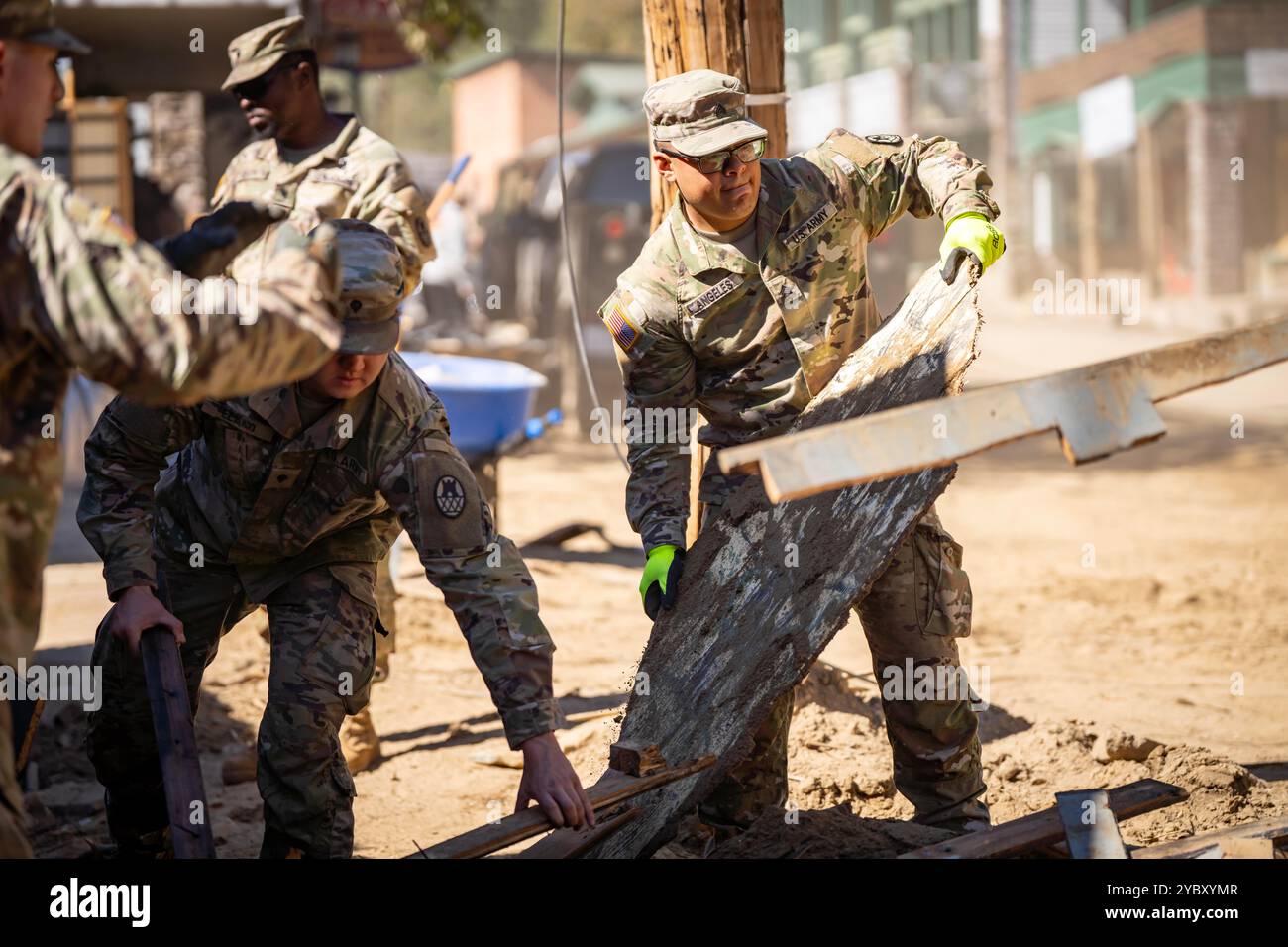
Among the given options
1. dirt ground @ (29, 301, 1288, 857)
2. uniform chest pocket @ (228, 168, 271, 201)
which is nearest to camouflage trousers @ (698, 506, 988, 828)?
dirt ground @ (29, 301, 1288, 857)

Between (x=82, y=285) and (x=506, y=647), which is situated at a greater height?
(x=82, y=285)

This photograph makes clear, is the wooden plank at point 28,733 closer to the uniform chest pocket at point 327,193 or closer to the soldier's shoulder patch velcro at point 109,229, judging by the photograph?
the soldier's shoulder patch velcro at point 109,229

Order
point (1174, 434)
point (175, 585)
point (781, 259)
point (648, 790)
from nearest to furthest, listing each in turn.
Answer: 1. point (648, 790)
2. point (175, 585)
3. point (781, 259)
4. point (1174, 434)

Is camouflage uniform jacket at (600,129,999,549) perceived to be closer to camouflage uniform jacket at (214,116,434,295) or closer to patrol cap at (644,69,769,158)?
patrol cap at (644,69,769,158)

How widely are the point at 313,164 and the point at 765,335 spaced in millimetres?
2131

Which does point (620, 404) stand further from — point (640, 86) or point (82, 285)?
point (640, 86)

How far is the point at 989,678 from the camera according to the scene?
6.12m

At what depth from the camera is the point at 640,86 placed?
1474 inches

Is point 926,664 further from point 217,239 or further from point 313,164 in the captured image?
point 313,164

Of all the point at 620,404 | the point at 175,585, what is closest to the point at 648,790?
the point at 175,585

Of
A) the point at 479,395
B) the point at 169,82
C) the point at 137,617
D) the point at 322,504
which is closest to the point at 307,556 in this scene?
the point at 322,504

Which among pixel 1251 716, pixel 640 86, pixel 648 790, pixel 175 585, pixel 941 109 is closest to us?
pixel 648 790

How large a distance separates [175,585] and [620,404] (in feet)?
32.4

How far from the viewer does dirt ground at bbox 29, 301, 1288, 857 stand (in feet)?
15.0
